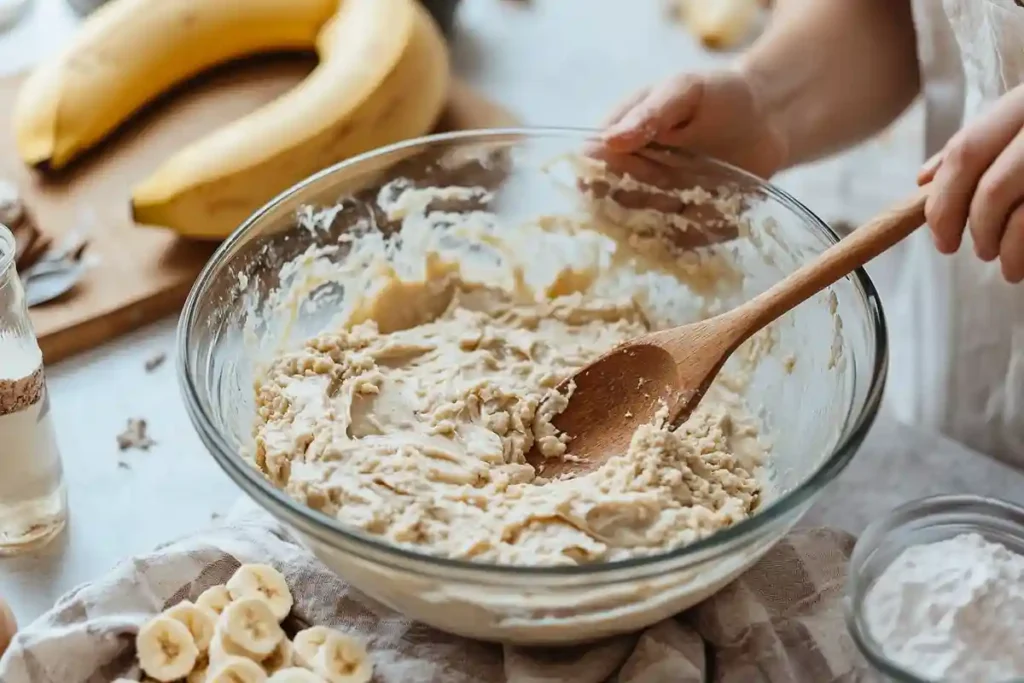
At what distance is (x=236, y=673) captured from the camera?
0.81 metres

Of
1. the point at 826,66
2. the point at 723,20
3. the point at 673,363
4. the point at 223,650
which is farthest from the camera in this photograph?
the point at 723,20

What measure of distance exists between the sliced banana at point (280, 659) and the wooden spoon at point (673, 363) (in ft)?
0.77

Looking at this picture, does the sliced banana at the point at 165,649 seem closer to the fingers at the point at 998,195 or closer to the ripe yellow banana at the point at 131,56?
the fingers at the point at 998,195

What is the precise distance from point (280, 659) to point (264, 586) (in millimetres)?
60

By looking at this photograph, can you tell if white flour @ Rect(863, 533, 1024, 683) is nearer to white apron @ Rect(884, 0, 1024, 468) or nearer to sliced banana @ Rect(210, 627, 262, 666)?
white apron @ Rect(884, 0, 1024, 468)

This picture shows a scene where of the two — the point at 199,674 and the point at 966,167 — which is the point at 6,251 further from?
the point at 966,167

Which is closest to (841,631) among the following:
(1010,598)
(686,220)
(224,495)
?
(1010,598)

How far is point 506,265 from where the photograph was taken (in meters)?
1.15

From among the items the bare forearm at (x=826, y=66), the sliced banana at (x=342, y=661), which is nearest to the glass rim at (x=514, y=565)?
the sliced banana at (x=342, y=661)

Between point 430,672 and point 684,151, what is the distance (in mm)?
509

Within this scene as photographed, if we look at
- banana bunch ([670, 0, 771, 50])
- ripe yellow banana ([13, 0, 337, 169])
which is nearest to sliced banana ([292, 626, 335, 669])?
ripe yellow banana ([13, 0, 337, 169])

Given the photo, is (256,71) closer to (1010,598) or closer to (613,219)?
(613,219)

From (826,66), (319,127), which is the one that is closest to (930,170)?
(826,66)

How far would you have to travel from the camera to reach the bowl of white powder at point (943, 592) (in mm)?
798
